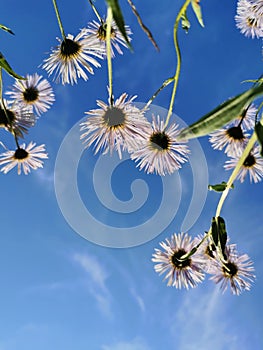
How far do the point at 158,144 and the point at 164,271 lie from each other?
0.18 metres

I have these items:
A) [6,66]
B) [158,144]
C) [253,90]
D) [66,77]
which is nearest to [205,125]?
[253,90]

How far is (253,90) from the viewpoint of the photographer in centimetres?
20

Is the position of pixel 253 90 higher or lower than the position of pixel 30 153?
lower

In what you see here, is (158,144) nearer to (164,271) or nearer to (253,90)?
(164,271)

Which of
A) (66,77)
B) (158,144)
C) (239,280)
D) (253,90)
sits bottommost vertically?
(253,90)

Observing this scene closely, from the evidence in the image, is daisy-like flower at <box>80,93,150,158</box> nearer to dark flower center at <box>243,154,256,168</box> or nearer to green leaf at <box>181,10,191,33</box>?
green leaf at <box>181,10,191,33</box>

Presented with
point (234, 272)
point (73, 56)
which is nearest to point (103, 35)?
point (73, 56)

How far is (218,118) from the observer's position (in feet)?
0.71

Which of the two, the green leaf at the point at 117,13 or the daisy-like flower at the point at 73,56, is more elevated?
the daisy-like flower at the point at 73,56

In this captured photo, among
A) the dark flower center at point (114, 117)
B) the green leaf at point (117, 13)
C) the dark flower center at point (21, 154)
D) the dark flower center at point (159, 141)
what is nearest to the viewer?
the green leaf at point (117, 13)

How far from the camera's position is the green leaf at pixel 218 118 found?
21 centimetres

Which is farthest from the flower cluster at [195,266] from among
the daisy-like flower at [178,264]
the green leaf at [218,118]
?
the green leaf at [218,118]

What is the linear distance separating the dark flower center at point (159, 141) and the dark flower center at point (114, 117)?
0.10 m

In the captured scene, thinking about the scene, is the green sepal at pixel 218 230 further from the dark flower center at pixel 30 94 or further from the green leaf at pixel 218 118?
the dark flower center at pixel 30 94
